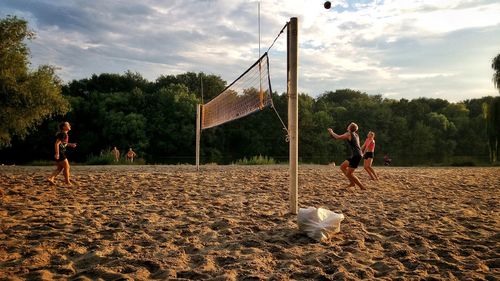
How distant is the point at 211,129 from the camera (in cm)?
4891

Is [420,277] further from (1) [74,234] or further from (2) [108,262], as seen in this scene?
(1) [74,234]

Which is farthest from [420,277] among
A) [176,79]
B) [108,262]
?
[176,79]

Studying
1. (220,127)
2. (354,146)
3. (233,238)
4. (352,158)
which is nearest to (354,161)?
(352,158)

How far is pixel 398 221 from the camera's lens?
5195 millimetres

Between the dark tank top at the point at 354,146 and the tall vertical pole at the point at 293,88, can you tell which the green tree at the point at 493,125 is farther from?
the tall vertical pole at the point at 293,88

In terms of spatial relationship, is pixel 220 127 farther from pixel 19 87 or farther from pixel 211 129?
pixel 19 87

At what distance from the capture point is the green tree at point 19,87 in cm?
1925

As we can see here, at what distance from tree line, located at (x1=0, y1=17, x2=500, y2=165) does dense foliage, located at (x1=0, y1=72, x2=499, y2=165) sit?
12 cm

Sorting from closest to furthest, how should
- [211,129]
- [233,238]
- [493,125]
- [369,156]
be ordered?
[233,238] → [369,156] → [493,125] → [211,129]

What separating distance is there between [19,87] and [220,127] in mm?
32426

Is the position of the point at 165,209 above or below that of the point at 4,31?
below

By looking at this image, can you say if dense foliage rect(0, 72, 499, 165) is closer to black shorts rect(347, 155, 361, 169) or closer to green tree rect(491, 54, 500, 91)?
green tree rect(491, 54, 500, 91)

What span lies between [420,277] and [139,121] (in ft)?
144

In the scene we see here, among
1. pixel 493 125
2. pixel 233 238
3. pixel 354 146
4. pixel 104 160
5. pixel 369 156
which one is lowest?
pixel 233 238
